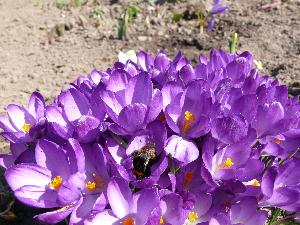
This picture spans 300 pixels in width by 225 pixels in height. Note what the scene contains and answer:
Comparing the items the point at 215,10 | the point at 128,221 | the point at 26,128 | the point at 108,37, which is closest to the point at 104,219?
the point at 128,221

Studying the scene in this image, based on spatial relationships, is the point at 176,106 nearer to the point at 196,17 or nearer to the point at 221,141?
the point at 221,141

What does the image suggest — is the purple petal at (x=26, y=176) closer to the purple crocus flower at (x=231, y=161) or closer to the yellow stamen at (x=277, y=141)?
the purple crocus flower at (x=231, y=161)

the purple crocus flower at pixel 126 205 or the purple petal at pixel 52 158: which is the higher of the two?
the purple petal at pixel 52 158

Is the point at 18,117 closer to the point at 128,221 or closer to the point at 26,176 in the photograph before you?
the point at 26,176

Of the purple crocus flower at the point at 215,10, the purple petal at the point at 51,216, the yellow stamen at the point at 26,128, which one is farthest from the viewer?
the purple crocus flower at the point at 215,10

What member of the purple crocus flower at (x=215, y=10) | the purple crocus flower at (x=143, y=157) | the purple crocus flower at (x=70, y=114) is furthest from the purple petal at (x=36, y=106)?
the purple crocus flower at (x=215, y=10)

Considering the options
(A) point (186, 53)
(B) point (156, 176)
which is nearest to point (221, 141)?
(B) point (156, 176)

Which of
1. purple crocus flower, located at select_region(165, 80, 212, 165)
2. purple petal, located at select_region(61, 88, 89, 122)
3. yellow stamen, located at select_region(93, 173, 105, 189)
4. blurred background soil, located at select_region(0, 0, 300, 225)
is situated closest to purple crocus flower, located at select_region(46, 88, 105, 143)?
purple petal, located at select_region(61, 88, 89, 122)
